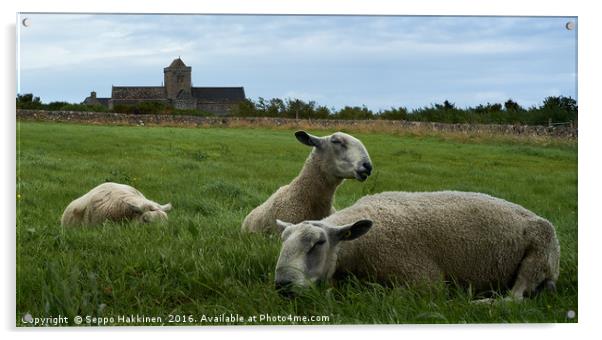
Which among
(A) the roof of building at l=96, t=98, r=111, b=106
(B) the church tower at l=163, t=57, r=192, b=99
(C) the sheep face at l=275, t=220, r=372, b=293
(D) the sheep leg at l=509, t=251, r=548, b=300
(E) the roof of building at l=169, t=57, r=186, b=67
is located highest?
(E) the roof of building at l=169, t=57, r=186, b=67

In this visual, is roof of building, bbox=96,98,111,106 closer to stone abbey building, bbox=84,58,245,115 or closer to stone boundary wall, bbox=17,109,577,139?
stone abbey building, bbox=84,58,245,115

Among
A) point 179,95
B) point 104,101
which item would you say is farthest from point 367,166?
point 104,101

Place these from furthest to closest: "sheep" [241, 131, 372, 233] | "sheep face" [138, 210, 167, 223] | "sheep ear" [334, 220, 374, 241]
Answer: "sheep face" [138, 210, 167, 223] < "sheep" [241, 131, 372, 233] < "sheep ear" [334, 220, 374, 241]

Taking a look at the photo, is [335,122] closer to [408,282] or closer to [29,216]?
[408,282]

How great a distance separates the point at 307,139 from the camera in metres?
5.88

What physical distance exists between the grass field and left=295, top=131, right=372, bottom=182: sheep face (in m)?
0.23

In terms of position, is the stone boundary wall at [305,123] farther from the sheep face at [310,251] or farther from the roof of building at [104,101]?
the sheep face at [310,251]

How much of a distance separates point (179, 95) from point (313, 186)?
4.82 ft

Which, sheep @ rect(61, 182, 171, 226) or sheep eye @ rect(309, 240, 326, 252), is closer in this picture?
sheep eye @ rect(309, 240, 326, 252)

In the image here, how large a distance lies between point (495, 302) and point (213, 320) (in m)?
2.03

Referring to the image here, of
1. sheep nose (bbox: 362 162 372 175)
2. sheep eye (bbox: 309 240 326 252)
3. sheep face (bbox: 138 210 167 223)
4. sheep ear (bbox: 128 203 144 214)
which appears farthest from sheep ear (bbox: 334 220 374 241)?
sheep ear (bbox: 128 203 144 214)

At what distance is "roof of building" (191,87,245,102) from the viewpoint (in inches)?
223

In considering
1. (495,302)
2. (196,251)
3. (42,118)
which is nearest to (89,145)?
(42,118)
